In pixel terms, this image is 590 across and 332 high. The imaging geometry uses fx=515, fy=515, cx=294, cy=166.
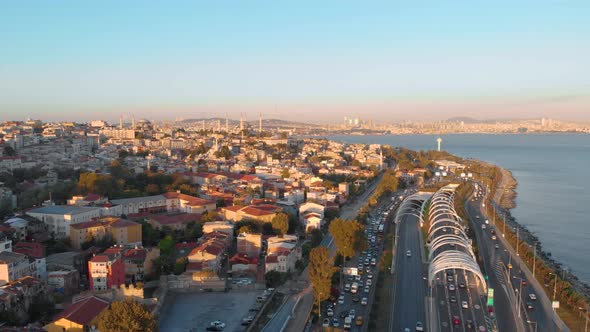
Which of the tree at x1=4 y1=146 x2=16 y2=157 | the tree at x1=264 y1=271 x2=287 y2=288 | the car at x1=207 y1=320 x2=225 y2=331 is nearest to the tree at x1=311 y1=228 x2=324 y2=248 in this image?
the tree at x1=264 y1=271 x2=287 y2=288

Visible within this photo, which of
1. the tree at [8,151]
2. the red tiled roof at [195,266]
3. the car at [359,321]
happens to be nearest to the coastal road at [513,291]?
the car at [359,321]

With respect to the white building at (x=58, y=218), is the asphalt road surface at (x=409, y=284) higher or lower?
lower

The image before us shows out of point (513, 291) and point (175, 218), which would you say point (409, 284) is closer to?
point (513, 291)

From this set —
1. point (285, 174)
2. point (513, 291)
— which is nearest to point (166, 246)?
point (513, 291)

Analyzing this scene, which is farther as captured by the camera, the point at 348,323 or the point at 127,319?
the point at 348,323

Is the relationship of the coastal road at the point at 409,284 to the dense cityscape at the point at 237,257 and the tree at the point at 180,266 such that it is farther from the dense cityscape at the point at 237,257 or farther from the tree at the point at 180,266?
the tree at the point at 180,266

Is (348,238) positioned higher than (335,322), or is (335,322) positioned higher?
(348,238)

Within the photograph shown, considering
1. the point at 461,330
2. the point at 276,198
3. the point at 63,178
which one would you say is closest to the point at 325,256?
the point at 461,330
